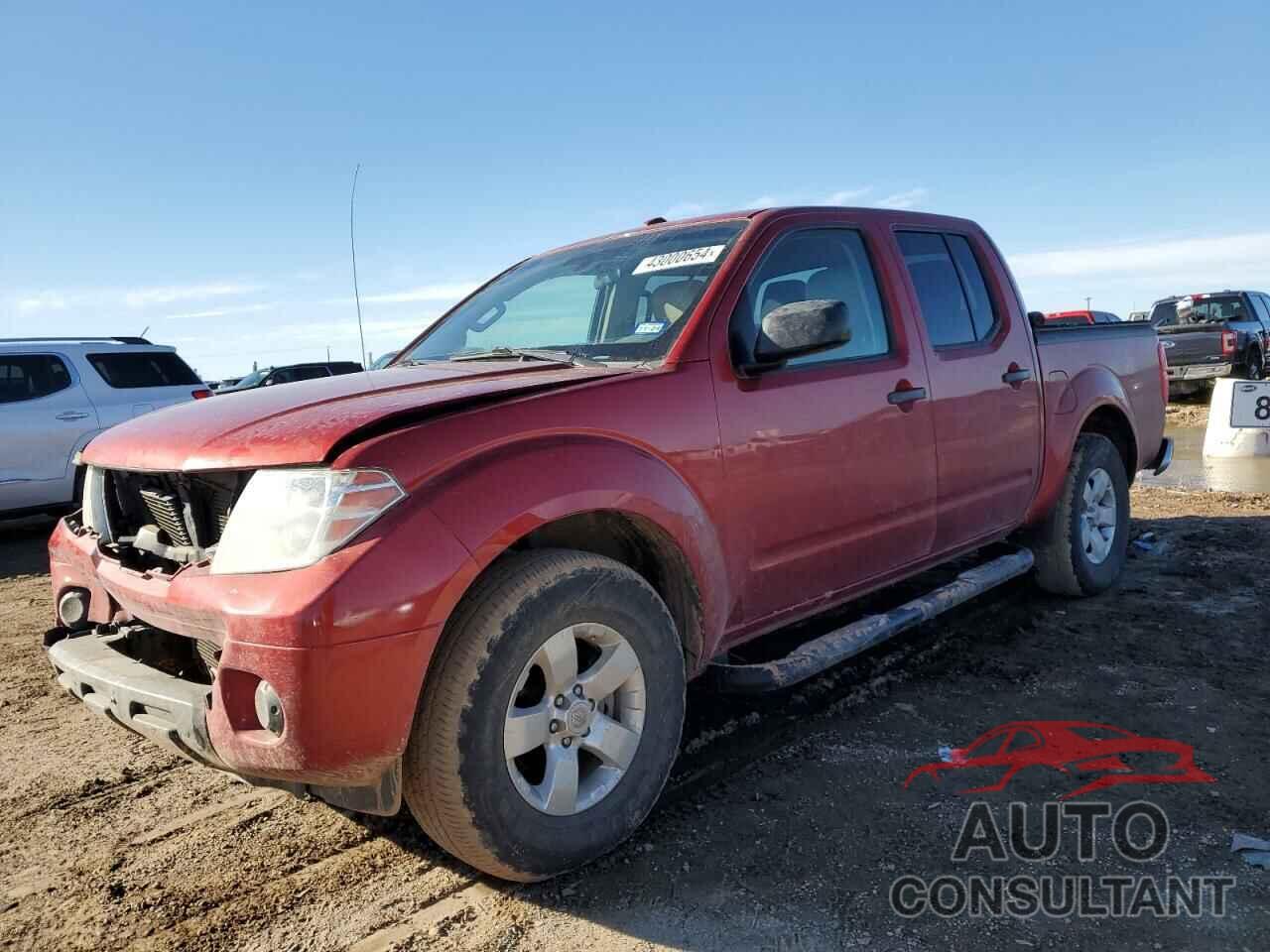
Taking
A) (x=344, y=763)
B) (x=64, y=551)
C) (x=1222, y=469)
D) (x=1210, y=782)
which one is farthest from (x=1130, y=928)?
(x=1222, y=469)

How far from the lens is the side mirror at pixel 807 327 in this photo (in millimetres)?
2783

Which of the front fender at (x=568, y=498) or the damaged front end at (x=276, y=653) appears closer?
the damaged front end at (x=276, y=653)

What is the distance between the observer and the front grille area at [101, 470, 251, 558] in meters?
2.32

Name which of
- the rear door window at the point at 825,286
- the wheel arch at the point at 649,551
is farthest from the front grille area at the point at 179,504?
the rear door window at the point at 825,286

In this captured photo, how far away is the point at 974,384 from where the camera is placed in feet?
12.5

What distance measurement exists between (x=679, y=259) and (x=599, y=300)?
33 cm

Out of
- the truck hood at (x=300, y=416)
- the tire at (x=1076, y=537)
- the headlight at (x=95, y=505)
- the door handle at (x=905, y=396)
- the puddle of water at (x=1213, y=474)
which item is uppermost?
the truck hood at (x=300, y=416)

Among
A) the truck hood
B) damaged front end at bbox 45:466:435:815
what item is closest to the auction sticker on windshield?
the truck hood

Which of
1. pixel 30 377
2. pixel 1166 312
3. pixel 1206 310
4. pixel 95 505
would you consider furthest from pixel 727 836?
pixel 1166 312

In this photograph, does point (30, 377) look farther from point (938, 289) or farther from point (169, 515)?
point (938, 289)

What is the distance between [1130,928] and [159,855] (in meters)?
2.59

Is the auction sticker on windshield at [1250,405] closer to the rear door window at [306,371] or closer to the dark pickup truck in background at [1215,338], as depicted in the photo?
the dark pickup truck in background at [1215,338]

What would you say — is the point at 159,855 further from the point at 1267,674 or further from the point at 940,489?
the point at 1267,674

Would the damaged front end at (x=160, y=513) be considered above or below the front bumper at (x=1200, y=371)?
above
